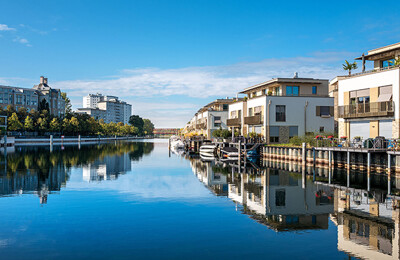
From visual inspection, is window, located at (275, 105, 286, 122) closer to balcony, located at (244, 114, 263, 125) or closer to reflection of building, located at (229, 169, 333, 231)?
balcony, located at (244, 114, 263, 125)

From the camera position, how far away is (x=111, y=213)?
2006cm

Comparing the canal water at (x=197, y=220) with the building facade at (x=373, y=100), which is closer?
the canal water at (x=197, y=220)

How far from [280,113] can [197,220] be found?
145 feet

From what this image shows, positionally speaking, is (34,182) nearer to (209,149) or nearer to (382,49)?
(209,149)

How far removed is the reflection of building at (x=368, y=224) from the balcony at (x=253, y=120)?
3572 cm

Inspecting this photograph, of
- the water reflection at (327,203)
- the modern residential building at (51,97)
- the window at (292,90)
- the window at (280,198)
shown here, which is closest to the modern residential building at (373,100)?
the water reflection at (327,203)

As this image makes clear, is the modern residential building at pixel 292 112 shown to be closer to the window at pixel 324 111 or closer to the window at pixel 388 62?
the window at pixel 324 111

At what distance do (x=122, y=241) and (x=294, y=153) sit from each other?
122ft

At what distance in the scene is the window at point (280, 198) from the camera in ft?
74.5

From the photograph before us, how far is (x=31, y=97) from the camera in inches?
6417

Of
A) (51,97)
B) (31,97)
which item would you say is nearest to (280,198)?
(31,97)

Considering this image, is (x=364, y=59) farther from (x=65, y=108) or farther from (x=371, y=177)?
(x=65, y=108)

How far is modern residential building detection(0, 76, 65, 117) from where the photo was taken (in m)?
152

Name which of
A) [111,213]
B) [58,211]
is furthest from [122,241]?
[58,211]
